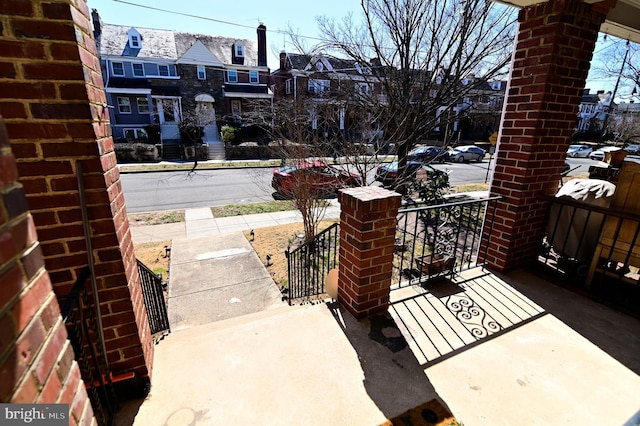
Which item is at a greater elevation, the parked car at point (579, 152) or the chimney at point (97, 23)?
the chimney at point (97, 23)

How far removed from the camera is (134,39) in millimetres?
23094

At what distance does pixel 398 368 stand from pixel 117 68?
92.6 feet

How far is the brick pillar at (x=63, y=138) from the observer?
4.48 feet

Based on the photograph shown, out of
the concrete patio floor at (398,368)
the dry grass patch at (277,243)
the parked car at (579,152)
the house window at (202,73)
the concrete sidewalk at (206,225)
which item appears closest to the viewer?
the concrete patio floor at (398,368)

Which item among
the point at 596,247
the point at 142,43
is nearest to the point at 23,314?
the point at 596,247

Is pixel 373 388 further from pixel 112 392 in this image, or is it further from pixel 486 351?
pixel 112 392

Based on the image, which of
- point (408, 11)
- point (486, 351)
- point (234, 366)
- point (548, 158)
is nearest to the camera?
point (234, 366)

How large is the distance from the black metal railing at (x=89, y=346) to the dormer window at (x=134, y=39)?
2819 cm

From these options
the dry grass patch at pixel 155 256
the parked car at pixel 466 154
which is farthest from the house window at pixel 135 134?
the parked car at pixel 466 154

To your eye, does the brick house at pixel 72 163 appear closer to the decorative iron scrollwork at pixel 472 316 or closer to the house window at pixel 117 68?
the decorative iron scrollwork at pixel 472 316

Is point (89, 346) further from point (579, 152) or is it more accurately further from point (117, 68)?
point (579, 152)

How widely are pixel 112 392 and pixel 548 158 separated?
4.47 meters

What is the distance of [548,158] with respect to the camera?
3350 millimetres

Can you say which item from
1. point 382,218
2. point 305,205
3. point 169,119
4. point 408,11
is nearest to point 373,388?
point 382,218
